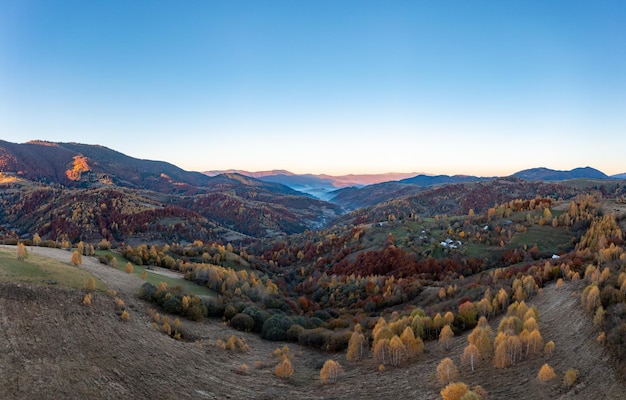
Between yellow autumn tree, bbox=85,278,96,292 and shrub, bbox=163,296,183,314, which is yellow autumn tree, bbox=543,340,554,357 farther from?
yellow autumn tree, bbox=85,278,96,292

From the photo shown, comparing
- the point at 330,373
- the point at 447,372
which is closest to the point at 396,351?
the point at 330,373

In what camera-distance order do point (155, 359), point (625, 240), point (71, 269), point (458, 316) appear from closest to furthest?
point (155, 359) < point (458, 316) < point (71, 269) < point (625, 240)

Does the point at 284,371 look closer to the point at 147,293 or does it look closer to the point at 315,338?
the point at 315,338

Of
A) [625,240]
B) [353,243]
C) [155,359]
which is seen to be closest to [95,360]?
[155,359]

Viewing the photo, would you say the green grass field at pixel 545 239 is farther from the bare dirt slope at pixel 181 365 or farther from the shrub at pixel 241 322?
the shrub at pixel 241 322

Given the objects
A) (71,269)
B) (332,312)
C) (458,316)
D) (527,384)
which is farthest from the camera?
(332,312)

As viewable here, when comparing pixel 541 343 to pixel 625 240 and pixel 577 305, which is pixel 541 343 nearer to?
pixel 577 305
